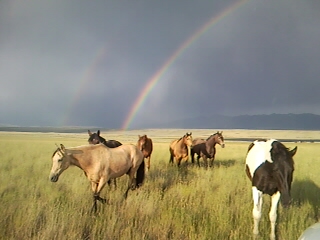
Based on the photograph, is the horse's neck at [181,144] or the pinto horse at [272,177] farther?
the horse's neck at [181,144]

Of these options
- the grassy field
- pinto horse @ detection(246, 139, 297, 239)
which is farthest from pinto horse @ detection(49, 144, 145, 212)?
pinto horse @ detection(246, 139, 297, 239)

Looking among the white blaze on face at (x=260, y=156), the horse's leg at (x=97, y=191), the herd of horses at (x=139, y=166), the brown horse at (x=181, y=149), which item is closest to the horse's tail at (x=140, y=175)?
the herd of horses at (x=139, y=166)

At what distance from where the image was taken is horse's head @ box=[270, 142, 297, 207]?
13.3 ft

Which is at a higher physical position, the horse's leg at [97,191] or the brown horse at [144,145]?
the brown horse at [144,145]

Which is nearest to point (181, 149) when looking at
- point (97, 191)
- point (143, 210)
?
point (143, 210)

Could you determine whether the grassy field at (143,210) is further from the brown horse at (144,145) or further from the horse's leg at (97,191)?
the brown horse at (144,145)

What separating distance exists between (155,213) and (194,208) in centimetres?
76

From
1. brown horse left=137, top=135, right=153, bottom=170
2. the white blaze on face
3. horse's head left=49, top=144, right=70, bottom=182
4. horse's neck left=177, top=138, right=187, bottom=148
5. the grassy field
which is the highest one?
horse's neck left=177, top=138, right=187, bottom=148

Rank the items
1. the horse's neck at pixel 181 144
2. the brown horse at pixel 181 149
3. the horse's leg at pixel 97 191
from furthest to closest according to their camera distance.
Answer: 1. the horse's neck at pixel 181 144
2. the brown horse at pixel 181 149
3. the horse's leg at pixel 97 191

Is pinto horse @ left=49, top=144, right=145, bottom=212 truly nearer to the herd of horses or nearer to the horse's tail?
the herd of horses

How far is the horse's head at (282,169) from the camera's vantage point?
4066mm

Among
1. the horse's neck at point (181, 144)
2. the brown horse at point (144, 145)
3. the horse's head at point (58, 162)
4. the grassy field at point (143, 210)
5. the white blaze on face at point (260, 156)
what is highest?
the horse's neck at point (181, 144)

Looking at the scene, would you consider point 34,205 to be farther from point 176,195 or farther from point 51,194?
point 176,195

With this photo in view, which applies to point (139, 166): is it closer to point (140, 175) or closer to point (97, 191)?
point (140, 175)
